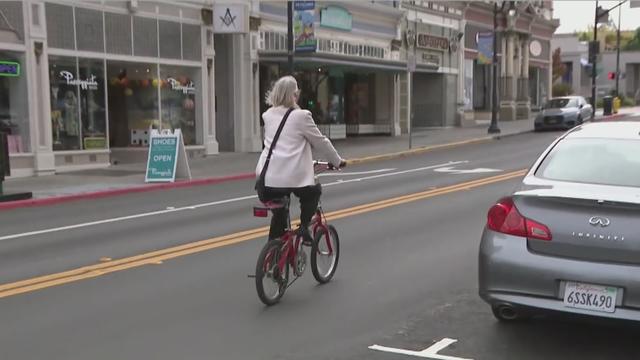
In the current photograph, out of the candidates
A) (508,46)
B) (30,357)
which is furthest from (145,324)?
(508,46)

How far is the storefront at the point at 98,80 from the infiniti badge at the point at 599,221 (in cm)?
1532

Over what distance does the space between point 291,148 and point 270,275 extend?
111 centimetres

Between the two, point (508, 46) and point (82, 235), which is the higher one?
point (508, 46)

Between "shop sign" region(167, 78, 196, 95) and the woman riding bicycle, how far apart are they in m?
16.1

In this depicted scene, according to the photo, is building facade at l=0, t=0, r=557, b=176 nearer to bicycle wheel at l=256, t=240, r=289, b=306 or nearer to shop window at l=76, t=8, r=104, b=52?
shop window at l=76, t=8, r=104, b=52

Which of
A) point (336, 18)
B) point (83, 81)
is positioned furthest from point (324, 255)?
point (336, 18)

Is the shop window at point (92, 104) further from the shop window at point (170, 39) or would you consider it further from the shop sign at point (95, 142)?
the shop window at point (170, 39)

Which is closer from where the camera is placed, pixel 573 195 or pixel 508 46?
pixel 573 195

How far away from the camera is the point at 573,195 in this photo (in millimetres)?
5047

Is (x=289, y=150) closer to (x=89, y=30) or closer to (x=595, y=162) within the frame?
Result: (x=595, y=162)

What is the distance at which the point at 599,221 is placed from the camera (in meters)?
4.87

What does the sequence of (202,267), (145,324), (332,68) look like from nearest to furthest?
(145,324) → (202,267) → (332,68)

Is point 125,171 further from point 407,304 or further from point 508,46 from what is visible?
point 508,46

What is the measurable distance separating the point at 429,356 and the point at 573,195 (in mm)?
1474
